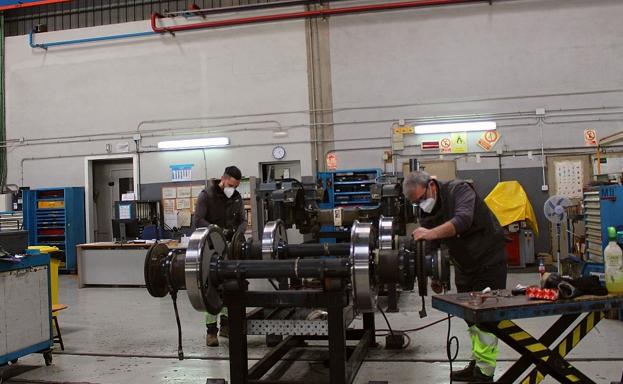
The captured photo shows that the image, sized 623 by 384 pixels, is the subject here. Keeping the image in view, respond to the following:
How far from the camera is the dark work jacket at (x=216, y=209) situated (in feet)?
13.6

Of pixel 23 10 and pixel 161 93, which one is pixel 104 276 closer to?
pixel 161 93

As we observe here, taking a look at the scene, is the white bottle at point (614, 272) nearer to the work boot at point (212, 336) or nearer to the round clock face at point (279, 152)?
the work boot at point (212, 336)

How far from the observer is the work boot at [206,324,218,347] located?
3.87m

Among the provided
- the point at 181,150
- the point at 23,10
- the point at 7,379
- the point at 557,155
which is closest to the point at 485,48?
the point at 557,155

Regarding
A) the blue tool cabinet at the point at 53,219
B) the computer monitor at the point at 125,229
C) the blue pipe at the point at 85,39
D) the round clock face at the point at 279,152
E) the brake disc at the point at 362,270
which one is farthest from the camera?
the blue pipe at the point at 85,39

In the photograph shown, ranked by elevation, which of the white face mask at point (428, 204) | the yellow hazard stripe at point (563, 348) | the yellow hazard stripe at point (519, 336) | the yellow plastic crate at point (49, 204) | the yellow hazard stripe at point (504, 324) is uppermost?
the yellow plastic crate at point (49, 204)

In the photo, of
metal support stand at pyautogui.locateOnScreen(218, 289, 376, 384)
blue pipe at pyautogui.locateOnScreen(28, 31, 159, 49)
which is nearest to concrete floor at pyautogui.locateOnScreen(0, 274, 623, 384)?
metal support stand at pyautogui.locateOnScreen(218, 289, 376, 384)

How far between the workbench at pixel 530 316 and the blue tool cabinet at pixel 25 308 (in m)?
2.58

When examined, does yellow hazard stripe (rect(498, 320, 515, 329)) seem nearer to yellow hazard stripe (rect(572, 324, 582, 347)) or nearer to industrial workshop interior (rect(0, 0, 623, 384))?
yellow hazard stripe (rect(572, 324, 582, 347))

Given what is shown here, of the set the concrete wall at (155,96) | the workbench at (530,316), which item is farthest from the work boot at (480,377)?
the concrete wall at (155,96)

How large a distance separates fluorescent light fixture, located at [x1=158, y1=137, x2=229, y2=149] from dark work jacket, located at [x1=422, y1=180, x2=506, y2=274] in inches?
218

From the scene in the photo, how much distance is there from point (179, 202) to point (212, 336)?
15.1ft

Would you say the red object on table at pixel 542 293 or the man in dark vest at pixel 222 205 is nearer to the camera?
the red object on table at pixel 542 293

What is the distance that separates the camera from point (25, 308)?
11.1ft
